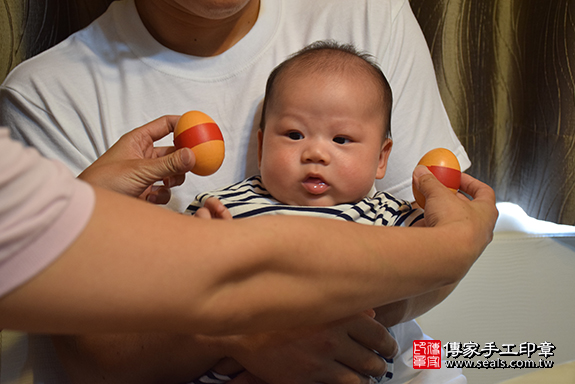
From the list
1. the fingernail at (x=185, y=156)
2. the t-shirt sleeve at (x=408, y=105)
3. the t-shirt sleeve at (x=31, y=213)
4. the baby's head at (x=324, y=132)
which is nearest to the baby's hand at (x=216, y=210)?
the fingernail at (x=185, y=156)

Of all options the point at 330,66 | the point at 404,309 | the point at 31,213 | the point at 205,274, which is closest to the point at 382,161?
the point at 330,66

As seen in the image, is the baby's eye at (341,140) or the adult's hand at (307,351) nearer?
the adult's hand at (307,351)

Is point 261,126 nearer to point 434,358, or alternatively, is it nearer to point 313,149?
point 313,149

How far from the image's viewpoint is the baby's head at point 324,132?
1048 millimetres

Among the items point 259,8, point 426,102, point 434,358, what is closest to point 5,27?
point 259,8

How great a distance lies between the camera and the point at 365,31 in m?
1.31

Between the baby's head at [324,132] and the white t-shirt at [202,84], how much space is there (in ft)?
0.51

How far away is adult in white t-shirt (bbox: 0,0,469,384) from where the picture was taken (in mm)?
1165

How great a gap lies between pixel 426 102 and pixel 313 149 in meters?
0.46

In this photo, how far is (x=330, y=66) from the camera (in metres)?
1.10

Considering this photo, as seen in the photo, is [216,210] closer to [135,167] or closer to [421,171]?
[135,167]

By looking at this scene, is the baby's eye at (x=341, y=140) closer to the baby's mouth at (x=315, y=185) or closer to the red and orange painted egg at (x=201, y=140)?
the baby's mouth at (x=315, y=185)

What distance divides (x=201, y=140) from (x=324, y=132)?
0.28 metres

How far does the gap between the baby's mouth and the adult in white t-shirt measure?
0.26 m
